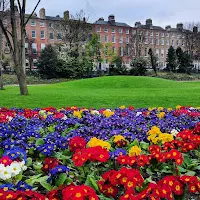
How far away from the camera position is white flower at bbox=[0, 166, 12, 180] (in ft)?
8.75

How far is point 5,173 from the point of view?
2.69m

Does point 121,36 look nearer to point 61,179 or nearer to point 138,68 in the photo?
point 138,68

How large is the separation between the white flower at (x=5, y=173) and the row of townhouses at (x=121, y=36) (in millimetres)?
47655

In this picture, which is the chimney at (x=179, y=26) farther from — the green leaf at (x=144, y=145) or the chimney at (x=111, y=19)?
the green leaf at (x=144, y=145)

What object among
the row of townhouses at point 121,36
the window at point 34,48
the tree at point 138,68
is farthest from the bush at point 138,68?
the window at point 34,48

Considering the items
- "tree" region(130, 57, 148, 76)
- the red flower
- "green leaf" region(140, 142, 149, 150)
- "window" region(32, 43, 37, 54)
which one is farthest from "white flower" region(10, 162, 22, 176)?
"window" region(32, 43, 37, 54)

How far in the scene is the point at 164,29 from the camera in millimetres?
74688

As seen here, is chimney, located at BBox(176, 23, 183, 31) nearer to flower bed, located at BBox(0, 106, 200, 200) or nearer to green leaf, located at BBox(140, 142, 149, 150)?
flower bed, located at BBox(0, 106, 200, 200)

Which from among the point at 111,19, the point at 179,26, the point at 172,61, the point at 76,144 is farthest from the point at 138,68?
the point at 179,26

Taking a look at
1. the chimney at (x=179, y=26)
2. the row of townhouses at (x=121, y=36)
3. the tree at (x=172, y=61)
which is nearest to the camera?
the tree at (x=172, y=61)

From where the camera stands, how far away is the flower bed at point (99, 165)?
237 centimetres

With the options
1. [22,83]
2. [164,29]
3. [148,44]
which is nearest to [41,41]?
[148,44]

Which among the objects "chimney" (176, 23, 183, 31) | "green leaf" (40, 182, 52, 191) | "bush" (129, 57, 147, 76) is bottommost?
"green leaf" (40, 182, 52, 191)

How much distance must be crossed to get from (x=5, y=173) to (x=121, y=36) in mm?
66470
